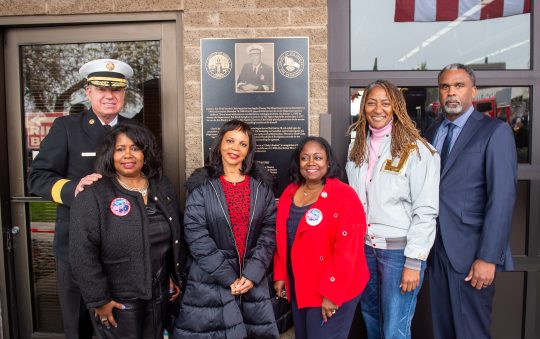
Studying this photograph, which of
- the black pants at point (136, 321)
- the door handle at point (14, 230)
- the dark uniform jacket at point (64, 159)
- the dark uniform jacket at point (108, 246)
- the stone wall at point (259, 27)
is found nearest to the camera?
the dark uniform jacket at point (108, 246)

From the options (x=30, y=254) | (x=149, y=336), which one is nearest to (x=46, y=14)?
(x=30, y=254)

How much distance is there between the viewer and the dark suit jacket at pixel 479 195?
87.8 inches

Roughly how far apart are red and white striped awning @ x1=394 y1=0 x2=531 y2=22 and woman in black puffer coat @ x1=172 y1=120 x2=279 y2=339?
178 cm

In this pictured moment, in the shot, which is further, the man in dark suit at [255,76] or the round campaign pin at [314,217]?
the man in dark suit at [255,76]

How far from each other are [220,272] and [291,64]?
153 centimetres

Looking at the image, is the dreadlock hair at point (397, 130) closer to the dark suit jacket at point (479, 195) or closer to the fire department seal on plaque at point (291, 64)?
the dark suit jacket at point (479, 195)

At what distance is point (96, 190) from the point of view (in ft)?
7.02

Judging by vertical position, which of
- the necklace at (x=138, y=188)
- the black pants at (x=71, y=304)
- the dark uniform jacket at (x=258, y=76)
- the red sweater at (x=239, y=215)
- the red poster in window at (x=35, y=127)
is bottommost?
the black pants at (x=71, y=304)

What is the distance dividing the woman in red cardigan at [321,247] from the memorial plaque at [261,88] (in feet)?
1.71

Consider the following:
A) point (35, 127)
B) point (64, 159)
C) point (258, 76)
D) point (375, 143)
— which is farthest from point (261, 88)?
point (35, 127)

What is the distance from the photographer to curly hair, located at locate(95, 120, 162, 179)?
2.22m

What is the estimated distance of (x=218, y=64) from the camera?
9.56 feet

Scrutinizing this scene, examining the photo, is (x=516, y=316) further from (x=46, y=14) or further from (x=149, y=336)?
(x=46, y=14)

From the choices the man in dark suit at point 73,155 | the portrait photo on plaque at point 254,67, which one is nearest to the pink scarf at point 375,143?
the portrait photo on plaque at point 254,67
